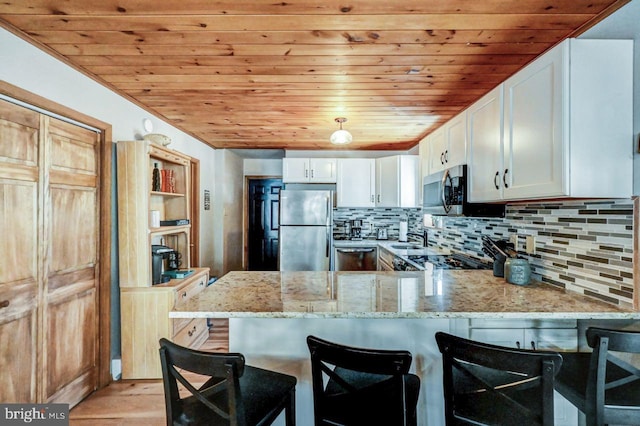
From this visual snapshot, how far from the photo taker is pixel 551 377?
899mm

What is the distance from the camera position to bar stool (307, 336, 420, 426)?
38.0 inches

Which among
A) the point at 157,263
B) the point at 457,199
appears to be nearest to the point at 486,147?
the point at 457,199

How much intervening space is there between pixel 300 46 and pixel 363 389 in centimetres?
169

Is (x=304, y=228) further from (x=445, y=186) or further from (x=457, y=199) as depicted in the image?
(x=457, y=199)

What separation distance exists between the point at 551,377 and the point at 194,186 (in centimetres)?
373

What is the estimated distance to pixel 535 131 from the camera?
155 cm

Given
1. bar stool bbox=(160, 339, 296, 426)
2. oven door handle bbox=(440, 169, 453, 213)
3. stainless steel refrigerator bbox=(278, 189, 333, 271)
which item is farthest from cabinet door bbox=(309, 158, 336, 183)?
bar stool bbox=(160, 339, 296, 426)

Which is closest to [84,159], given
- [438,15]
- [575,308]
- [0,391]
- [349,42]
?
[0,391]

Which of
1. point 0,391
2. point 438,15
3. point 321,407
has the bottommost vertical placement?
point 0,391

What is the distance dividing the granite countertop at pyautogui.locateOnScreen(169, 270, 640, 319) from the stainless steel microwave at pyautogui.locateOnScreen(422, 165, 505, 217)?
1.77 feet

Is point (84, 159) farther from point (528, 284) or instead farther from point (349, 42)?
point (528, 284)

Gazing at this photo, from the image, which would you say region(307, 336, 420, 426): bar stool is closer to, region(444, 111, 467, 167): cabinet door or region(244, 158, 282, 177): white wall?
region(444, 111, 467, 167): cabinet door

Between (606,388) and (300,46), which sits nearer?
(606,388)

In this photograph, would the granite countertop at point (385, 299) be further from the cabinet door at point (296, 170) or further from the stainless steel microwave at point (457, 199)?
the cabinet door at point (296, 170)
